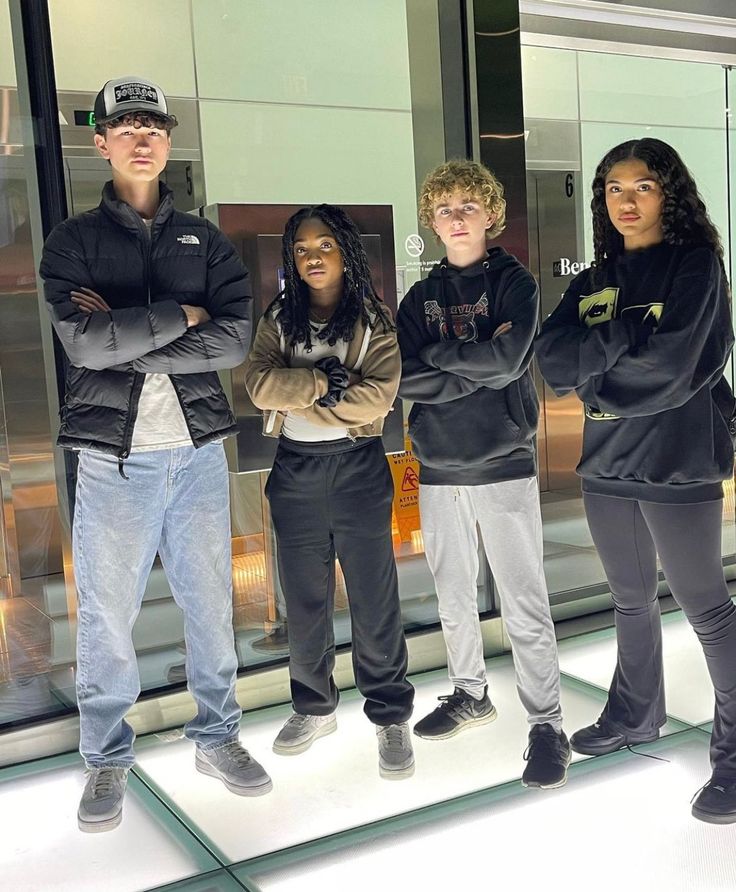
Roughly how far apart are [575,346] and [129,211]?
1.23m

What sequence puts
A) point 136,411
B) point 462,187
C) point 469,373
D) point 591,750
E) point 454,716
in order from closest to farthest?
1. point 136,411
2. point 469,373
3. point 462,187
4. point 591,750
5. point 454,716

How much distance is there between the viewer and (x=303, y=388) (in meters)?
2.60

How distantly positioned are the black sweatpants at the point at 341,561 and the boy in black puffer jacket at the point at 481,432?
19 cm

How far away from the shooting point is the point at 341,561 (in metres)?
2.81

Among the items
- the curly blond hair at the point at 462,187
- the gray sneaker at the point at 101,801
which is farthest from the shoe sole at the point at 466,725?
the curly blond hair at the point at 462,187

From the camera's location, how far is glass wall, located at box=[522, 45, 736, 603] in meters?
4.43

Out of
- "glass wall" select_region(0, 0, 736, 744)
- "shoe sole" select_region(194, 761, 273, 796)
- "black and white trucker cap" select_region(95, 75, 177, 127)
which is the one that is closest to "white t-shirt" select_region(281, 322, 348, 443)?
"black and white trucker cap" select_region(95, 75, 177, 127)

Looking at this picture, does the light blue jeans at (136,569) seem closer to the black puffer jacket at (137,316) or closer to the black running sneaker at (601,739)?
the black puffer jacket at (137,316)

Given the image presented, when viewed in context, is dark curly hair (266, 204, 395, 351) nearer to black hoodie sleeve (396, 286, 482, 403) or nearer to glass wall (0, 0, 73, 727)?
black hoodie sleeve (396, 286, 482, 403)

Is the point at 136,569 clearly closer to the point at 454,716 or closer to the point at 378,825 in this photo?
the point at 378,825

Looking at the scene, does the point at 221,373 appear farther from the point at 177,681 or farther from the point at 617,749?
the point at 617,749

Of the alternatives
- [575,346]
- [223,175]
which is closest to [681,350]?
[575,346]

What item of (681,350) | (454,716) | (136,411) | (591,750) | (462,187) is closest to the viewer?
(681,350)

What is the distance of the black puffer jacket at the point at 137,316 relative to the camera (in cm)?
247
